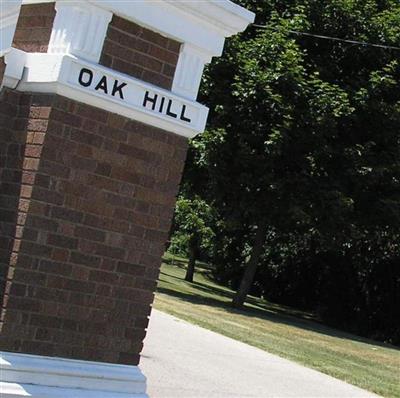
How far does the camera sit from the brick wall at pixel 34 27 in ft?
14.6

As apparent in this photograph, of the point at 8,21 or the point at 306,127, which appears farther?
the point at 306,127

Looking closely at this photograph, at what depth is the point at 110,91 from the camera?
4371mm

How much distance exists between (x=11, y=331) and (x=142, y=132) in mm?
1411

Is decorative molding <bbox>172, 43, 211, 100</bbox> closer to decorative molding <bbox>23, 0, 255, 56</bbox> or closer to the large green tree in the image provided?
decorative molding <bbox>23, 0, 255, 56</bbox>

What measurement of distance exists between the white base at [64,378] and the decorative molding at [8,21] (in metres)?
1.84

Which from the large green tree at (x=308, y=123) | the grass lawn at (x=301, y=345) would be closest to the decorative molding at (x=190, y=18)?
the grass lawn at (x=301, y=345)

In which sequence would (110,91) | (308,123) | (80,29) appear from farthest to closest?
(308,123) < (110,91) < (80,29)

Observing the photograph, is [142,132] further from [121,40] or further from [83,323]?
[83,323]

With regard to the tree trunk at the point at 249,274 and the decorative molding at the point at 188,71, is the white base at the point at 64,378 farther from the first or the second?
the tree trunk at the point at 249,274

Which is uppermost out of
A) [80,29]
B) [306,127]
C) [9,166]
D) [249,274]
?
[306,127]

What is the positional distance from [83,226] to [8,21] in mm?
1378

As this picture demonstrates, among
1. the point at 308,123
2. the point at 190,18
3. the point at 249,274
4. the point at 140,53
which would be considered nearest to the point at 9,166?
the point at 140,53

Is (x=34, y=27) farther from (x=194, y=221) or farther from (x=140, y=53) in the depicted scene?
(x=194, y=221)

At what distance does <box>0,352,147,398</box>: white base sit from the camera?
415 cm
